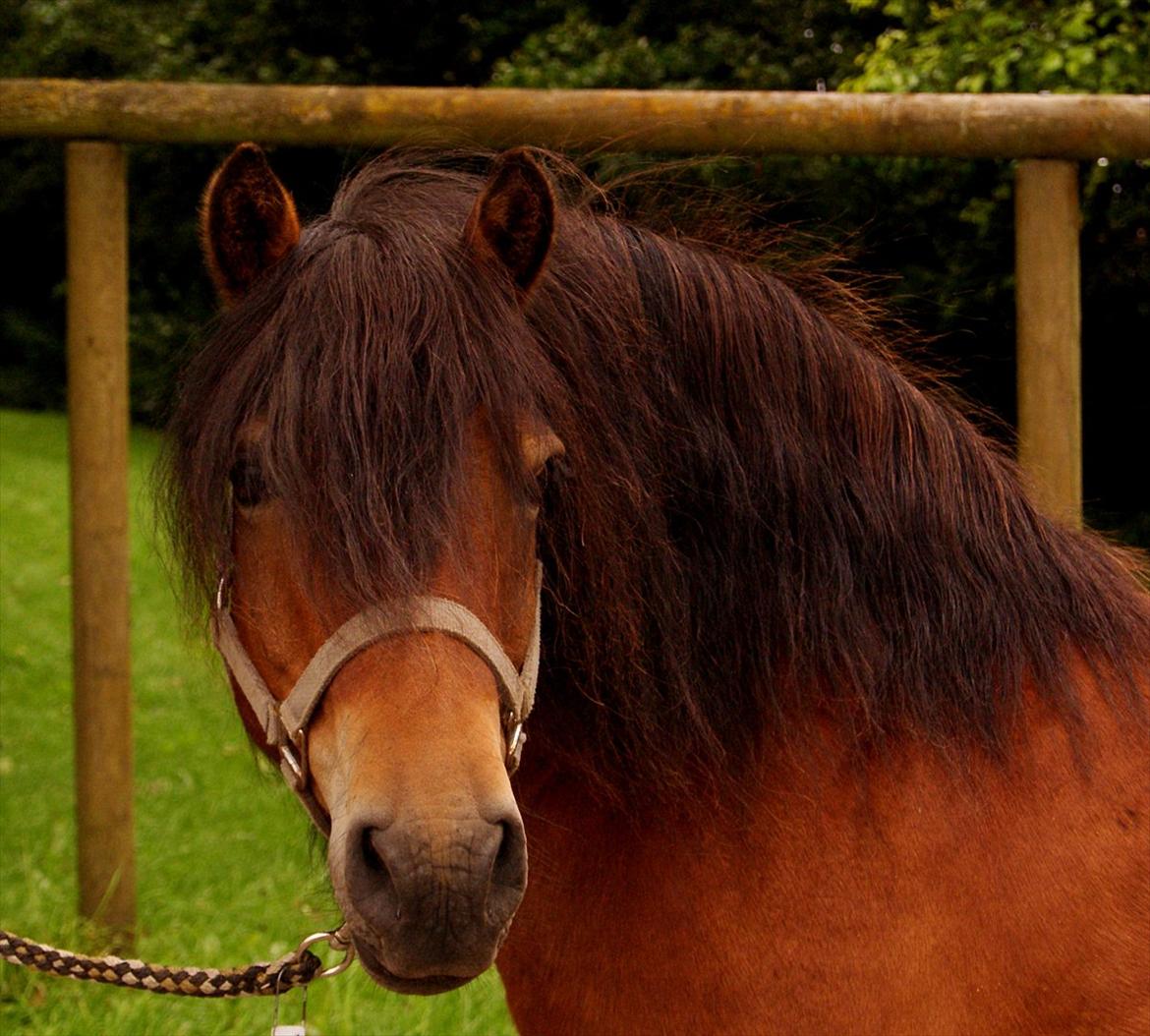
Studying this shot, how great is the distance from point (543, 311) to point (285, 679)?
595mm

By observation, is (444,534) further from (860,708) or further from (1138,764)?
(1138,764)

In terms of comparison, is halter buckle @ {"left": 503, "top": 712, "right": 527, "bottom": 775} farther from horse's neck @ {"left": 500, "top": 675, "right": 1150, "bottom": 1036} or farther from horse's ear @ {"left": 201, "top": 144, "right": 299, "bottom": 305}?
horse's ear @ {"left": 201, "top": 144, "right": 299, "bottom": 305}

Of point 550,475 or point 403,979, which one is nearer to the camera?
point 403,979

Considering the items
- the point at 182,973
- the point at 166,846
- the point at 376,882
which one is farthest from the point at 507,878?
the point at 166,846

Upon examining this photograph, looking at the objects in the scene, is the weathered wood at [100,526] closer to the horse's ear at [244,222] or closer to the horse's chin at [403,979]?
the horse's ear at [244,222]

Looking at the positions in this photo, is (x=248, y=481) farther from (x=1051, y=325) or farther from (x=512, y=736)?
(x=1051, y=325)

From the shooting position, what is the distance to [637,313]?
1.74 metres

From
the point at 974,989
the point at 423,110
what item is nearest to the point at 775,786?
the point at 974,989

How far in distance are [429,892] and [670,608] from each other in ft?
1.83

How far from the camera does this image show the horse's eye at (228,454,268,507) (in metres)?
1.55

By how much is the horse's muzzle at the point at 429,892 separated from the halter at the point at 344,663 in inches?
6.9

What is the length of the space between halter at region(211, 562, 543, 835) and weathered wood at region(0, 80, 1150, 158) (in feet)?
5.24

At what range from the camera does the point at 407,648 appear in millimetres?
1426

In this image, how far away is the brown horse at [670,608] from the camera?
59.0 inches
